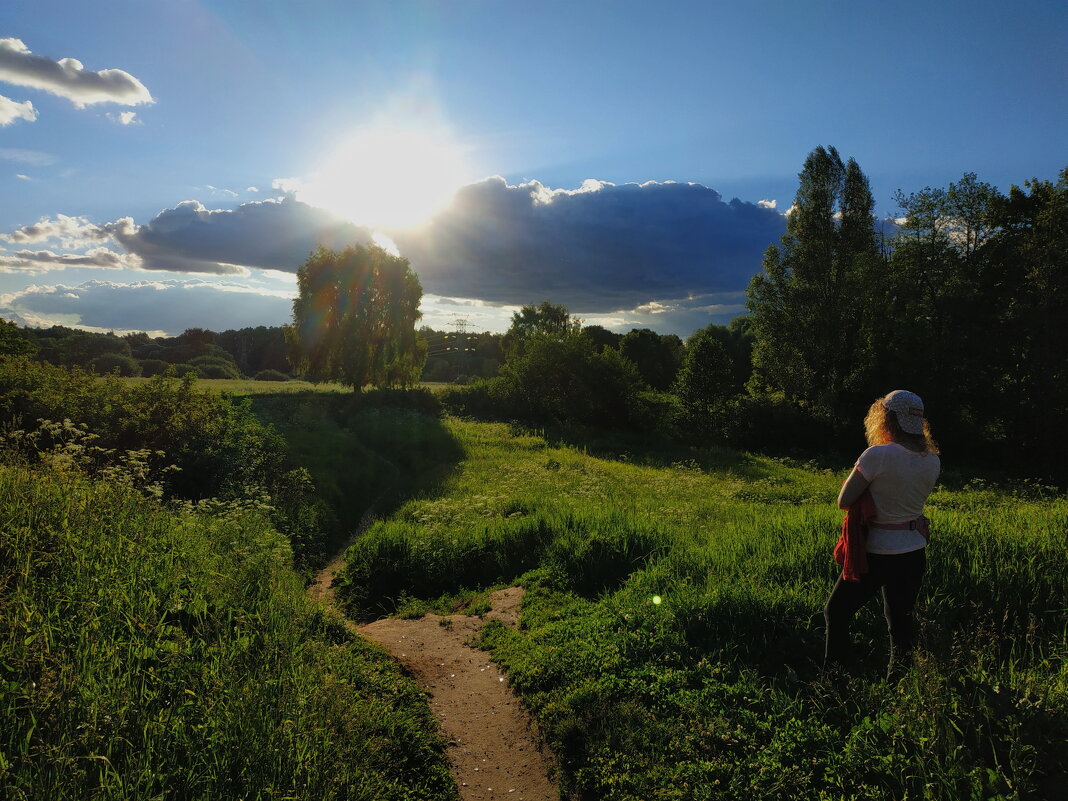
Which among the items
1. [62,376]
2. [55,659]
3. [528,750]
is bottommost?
[528,750]

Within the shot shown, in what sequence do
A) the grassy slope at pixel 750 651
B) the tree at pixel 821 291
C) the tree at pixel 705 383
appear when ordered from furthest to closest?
the tree at pixel 705 383 → the tree at pixel 821 291 → the grassy slope at pixel 750 651

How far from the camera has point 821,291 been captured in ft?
119

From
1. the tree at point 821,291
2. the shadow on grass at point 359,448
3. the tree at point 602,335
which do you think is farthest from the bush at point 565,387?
the tree at point 602,335

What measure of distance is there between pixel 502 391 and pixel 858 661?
132 feet

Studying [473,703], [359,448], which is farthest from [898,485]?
[359,448]

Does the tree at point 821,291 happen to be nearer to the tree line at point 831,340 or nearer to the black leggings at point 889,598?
the tree line at point 831,340

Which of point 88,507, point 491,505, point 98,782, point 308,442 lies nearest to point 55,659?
point 98,782

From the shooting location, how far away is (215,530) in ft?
26.6

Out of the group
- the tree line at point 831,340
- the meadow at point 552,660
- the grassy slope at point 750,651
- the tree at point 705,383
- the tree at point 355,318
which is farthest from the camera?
the tree at point 355,318

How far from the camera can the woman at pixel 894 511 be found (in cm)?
465

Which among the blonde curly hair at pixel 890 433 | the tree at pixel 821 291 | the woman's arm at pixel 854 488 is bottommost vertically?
the woman's arm at pixel 854 488

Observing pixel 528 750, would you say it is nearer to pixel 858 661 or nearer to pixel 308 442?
pixel 858 661

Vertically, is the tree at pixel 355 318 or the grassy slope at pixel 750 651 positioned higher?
the tree at pixel 355 318

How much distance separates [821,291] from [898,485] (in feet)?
119
